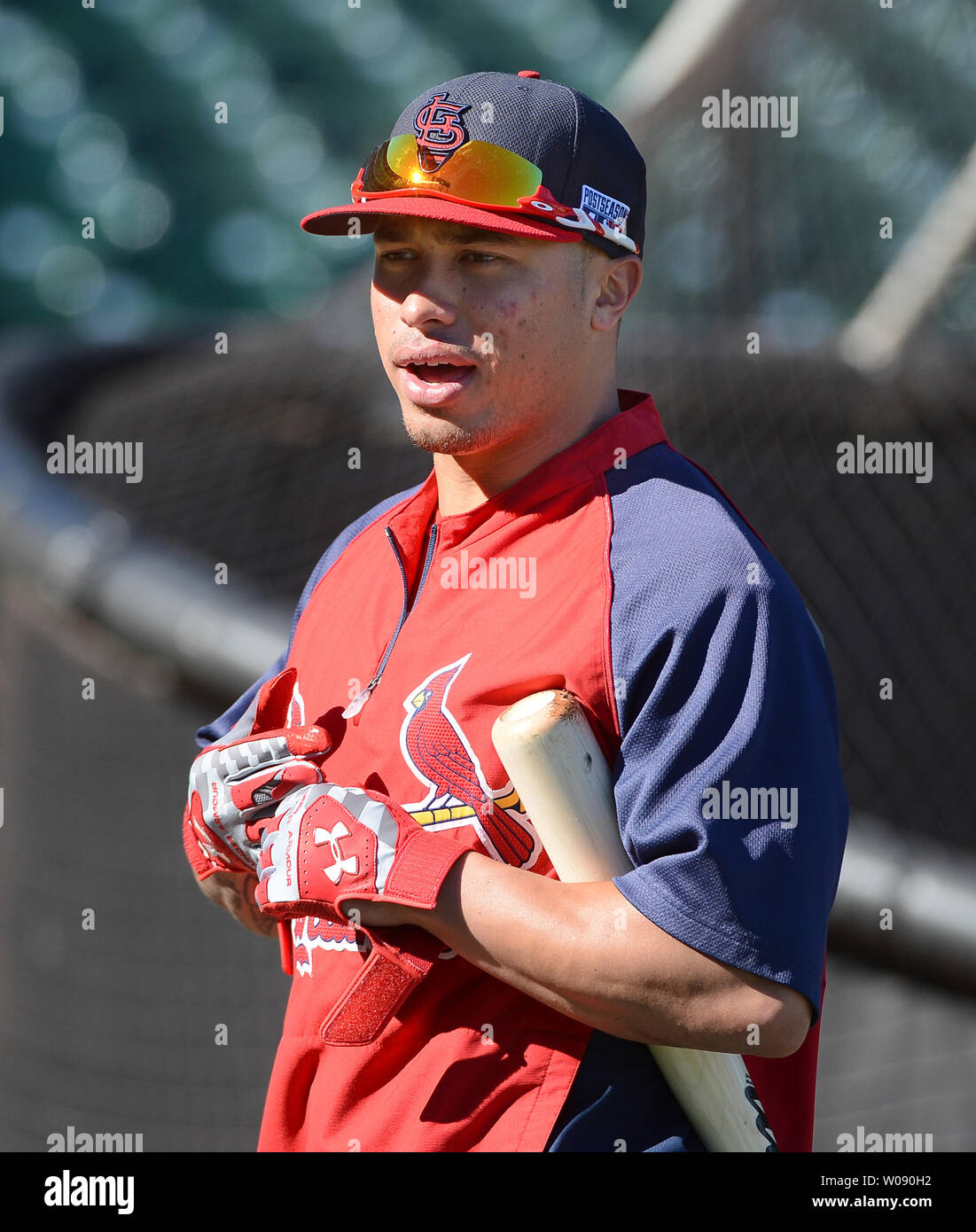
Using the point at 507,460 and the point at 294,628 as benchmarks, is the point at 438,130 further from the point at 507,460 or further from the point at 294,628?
the point at 294,628

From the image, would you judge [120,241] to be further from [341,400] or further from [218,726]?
[218,726]

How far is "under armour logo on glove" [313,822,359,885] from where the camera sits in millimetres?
940

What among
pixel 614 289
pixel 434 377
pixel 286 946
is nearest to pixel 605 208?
pixel 614 289

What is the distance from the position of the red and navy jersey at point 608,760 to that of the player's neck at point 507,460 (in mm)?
14

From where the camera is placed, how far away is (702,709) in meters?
0.89

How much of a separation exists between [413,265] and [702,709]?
38cm

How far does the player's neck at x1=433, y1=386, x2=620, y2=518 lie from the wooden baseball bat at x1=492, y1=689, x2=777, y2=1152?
0.21m

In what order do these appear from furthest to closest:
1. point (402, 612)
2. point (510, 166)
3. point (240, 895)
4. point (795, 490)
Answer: point (795, 490) → point (240, 895) → point (402, 612) → point (510, 166)

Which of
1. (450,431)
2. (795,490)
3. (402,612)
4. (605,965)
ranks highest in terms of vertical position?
(795,490)

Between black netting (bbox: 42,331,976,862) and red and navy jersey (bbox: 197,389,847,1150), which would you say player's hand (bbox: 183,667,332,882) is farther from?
black netting (bbox: 42,331,976,862)

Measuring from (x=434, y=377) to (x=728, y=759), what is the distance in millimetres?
343

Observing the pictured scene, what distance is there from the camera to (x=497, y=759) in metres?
0.96

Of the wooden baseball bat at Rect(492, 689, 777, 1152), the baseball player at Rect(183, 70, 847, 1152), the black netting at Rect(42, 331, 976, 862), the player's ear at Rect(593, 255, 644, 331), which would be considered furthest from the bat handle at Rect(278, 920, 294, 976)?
the black netting at Rect(42, 331, 976, 862)
